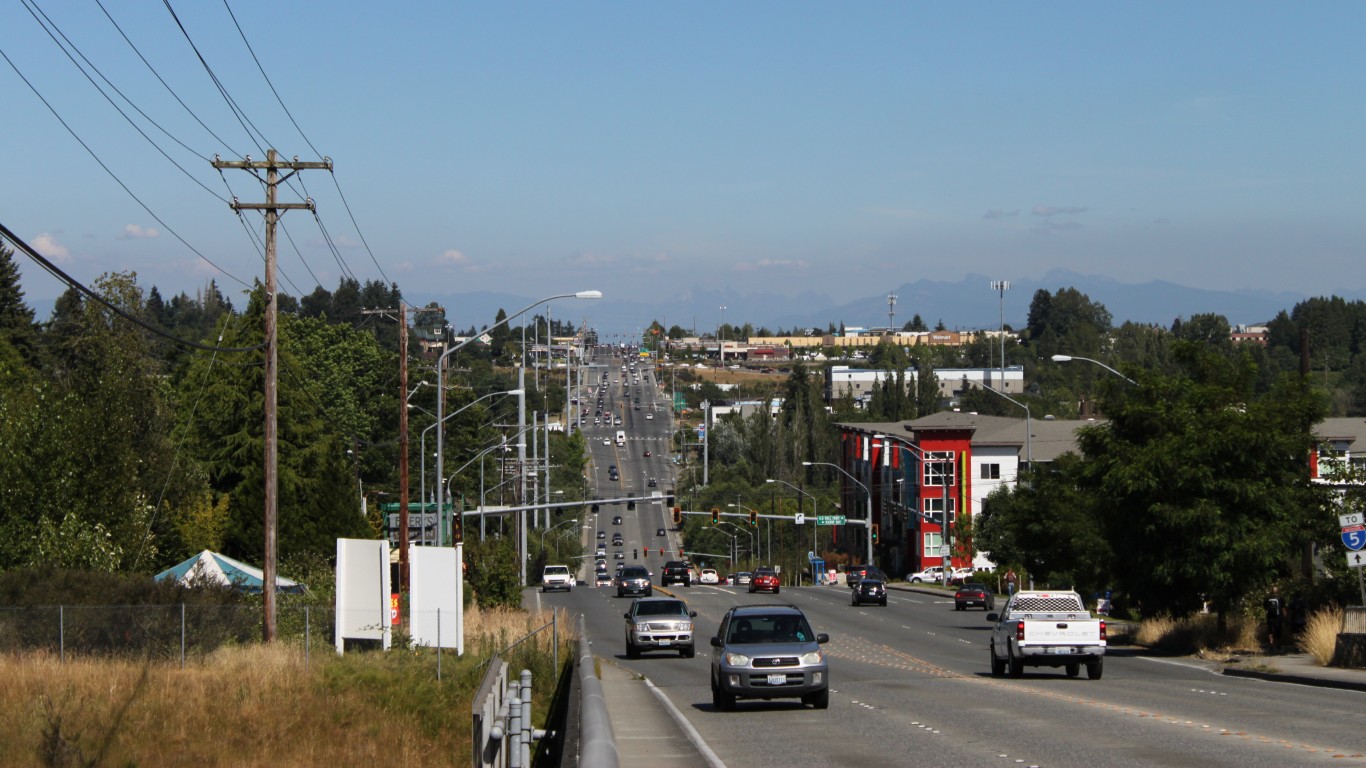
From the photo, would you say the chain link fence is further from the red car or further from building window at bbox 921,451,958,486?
building window at bbox 921,451,958,486

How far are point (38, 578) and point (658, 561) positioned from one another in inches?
4786

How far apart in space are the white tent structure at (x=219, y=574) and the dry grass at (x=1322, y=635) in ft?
90.4

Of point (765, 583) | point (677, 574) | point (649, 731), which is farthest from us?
point (677, 574)

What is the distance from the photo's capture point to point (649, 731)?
2091 centimetres

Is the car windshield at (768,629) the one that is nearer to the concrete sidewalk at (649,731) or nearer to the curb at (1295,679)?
the concrete sidewalk at (649,731)

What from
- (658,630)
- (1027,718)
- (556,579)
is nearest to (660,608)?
(658,630)

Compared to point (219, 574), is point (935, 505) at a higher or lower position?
higher

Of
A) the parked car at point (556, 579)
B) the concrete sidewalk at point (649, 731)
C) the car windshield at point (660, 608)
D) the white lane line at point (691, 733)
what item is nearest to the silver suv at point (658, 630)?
the car windshield at point (660, 608)

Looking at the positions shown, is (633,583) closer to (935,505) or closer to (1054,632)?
(935,505)

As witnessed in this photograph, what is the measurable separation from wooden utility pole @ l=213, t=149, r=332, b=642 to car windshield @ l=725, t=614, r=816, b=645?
12.4m

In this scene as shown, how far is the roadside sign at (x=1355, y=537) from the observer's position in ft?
99.6

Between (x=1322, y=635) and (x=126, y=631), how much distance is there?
25764mm

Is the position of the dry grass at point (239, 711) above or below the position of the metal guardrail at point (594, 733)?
below

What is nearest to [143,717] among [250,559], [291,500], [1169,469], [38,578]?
[38,578]
